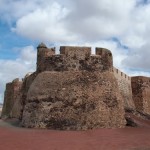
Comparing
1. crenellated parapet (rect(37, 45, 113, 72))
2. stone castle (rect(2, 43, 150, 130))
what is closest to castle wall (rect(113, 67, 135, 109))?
crenellated parapet (rect(37, 45, 113, 72))

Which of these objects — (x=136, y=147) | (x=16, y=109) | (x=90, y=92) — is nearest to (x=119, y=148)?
(x=136, y=147)

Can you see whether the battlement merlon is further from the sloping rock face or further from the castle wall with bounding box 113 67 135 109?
the castle wall with bounding box 113 67 135 109

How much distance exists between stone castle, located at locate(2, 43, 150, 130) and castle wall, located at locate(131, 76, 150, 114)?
12688 millimetres

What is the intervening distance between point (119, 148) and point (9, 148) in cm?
400

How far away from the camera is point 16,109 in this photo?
2758 cm

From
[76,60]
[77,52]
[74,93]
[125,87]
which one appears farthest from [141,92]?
[74,93]

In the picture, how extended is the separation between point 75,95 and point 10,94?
15.6 m

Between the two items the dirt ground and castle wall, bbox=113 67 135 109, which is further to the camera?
castle wall, bbox=113 67 135 109

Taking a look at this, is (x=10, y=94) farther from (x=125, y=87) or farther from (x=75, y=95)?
(x=75, y=95)

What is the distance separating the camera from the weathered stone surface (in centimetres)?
1798

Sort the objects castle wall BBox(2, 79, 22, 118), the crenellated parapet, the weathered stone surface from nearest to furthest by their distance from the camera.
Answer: the weathered stone surface, the crenellated parapet, castle wall BBox(2, 79, 22, 118)

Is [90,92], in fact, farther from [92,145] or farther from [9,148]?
[9,148]

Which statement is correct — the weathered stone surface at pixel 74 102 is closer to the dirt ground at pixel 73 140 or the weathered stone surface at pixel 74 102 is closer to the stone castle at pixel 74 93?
the stone castle at pixel 74 93

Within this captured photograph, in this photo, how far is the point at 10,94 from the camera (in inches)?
1289
